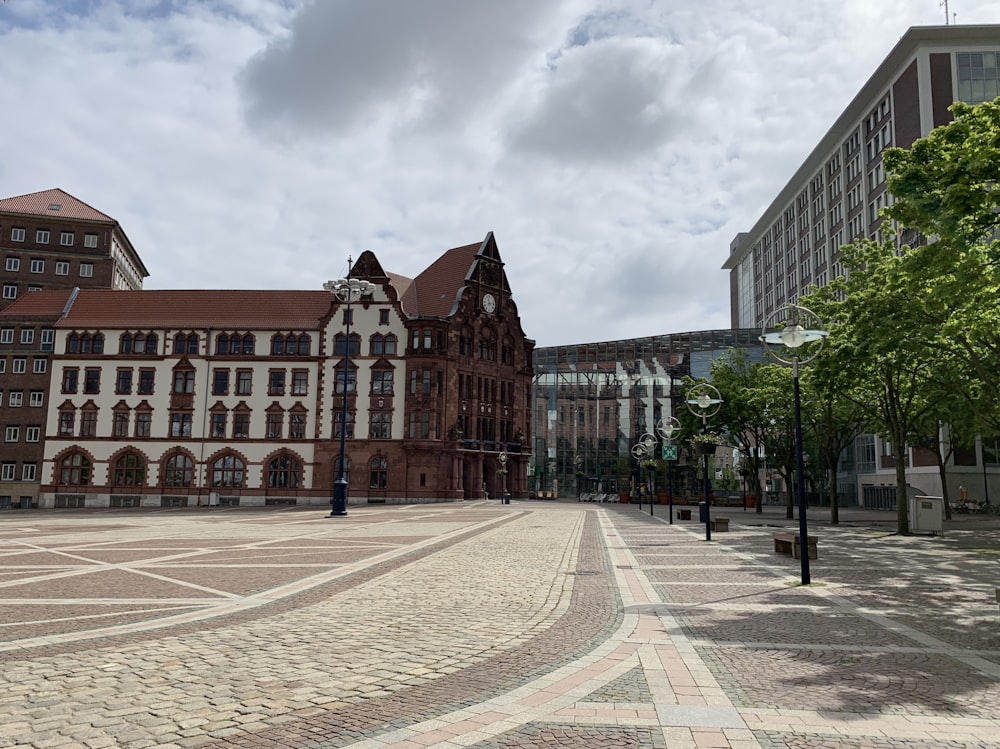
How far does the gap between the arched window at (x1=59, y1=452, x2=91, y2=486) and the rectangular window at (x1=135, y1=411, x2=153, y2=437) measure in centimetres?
487

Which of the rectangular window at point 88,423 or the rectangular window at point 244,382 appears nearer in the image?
the rectangular window at point 88,423

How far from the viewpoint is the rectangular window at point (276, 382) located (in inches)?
2562

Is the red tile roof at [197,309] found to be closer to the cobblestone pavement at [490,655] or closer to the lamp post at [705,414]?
the lamp post at [705,414]

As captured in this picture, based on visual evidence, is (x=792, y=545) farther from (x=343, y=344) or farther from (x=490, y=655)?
(x=343, y=344)

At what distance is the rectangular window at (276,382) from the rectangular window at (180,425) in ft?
24.3

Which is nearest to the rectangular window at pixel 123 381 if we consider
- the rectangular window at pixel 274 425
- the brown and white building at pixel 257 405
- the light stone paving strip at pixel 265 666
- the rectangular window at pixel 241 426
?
the brown and white building at pixel 257 405

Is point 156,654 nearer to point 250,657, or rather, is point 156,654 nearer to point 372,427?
point 250,657

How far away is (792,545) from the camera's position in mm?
19188

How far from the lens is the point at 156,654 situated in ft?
25.8

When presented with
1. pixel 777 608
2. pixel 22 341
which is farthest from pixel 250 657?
pixel 22 341

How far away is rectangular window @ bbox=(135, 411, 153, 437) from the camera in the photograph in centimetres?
6481

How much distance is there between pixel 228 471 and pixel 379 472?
13.0 meters

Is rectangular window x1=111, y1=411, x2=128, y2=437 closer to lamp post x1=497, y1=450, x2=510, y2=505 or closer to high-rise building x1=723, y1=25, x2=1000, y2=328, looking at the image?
lamp post x1=497, y1=450, x2=510, y2=505

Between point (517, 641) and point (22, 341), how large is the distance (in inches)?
2803
